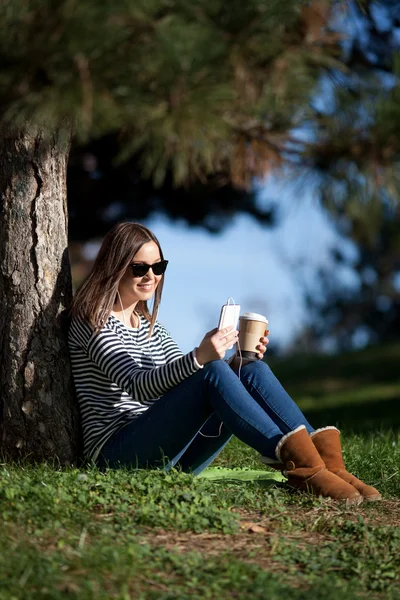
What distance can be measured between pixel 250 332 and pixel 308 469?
74 centimetres

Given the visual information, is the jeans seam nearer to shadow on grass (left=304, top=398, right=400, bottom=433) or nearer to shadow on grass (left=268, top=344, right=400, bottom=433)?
shadow on grass (left=304, top=398, right=400, bottom=433)

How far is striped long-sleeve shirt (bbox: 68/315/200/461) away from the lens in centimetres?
395

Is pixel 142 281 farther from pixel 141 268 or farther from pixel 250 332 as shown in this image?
pixel 250 332

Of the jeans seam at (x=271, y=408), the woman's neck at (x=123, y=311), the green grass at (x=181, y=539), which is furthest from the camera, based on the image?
the woman's neck at (x=123, y=311)

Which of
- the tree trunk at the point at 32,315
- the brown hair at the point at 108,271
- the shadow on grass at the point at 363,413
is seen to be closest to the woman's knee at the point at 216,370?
the brown hair at the point at 108,271

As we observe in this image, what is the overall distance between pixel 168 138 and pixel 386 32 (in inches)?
206

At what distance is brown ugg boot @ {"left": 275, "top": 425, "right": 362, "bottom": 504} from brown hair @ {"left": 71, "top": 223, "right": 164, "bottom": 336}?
3.49 ft

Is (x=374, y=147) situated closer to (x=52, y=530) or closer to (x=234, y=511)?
(x=234, y=511)

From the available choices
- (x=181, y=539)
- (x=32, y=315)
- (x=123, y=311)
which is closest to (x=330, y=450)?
(x=181, y=539)

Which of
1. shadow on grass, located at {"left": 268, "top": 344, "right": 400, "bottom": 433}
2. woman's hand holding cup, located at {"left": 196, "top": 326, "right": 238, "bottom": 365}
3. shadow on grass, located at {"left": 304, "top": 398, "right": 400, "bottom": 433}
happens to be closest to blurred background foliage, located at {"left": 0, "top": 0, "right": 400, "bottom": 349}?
woman's hand holding cup, located at {"left": 196, "top": 326, "right": 238, "bottom": 365}

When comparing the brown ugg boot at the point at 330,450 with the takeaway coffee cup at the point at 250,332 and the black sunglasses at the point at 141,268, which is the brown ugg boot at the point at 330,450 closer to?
the takeaway coffee cup at the point at 250,332

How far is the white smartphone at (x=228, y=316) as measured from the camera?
3949 millimetres

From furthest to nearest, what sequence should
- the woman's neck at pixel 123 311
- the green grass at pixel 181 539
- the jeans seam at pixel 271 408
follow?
the woman's neck at pixel 123 311 < the jeans seam at pixel 271 408 < the green grass at pixel 181 539

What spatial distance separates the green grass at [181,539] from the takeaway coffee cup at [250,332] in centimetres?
66
